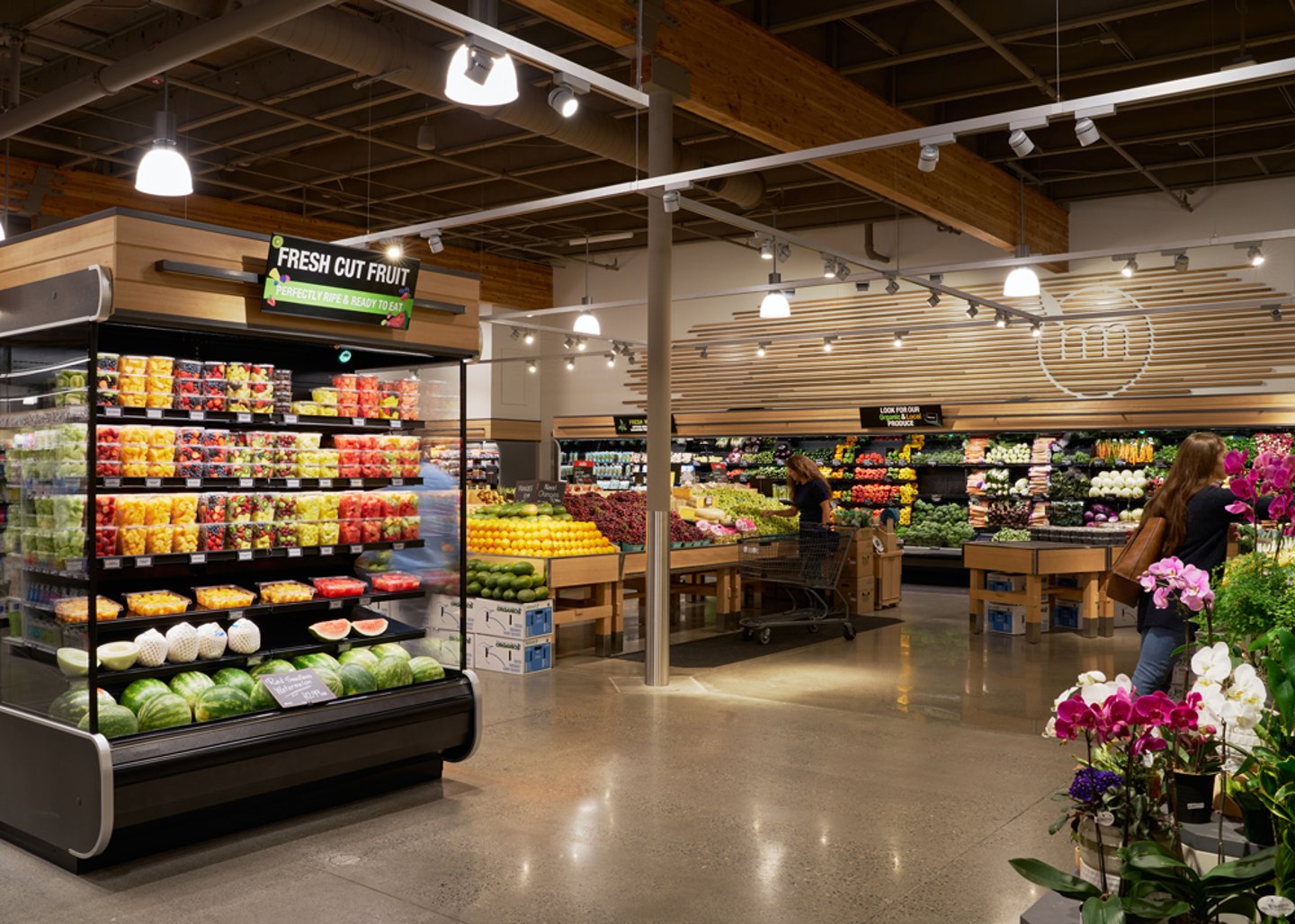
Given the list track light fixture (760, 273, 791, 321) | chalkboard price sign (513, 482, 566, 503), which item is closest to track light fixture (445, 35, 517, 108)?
track light fixture (760, 273, 791, 321)

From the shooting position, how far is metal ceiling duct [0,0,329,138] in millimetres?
5680

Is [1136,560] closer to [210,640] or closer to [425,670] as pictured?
[425,670]

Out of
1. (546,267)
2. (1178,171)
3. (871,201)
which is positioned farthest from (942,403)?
(546,267)

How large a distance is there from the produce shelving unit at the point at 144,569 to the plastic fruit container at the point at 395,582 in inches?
7.0

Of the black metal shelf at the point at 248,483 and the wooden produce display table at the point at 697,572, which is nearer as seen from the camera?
the black metal shelf at the point at 248,483

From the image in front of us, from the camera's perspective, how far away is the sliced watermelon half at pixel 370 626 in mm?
5227

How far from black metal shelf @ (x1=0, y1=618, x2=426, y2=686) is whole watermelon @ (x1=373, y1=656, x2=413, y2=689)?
213 mm

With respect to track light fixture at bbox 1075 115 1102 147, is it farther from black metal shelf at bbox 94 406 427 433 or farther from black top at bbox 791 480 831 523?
black top at bbox 791 480 831 523

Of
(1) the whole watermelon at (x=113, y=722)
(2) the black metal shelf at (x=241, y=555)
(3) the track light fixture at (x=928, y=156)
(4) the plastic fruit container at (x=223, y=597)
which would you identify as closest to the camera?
(1) the whole watermelon at (x=113, y=722)

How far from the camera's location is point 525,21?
839 centimetres

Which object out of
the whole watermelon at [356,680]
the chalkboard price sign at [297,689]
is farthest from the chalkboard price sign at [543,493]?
the chalkboard price sign at [297,689]

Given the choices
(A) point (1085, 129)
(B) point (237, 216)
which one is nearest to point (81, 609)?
(A) point (1085, 129)

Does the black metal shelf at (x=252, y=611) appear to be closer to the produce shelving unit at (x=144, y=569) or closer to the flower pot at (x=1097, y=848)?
the produce shelving unit at (x=144, y=569)

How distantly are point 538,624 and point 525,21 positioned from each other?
4.71m
